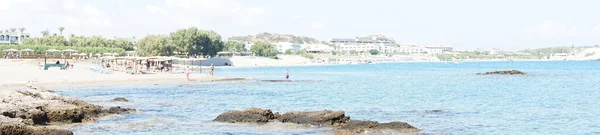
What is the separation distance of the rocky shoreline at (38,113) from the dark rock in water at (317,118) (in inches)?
246

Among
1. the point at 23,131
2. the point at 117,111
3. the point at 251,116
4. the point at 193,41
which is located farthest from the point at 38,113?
the point at 193,41

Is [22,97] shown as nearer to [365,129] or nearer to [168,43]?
[365,129]

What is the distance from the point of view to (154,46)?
13325 centimetres

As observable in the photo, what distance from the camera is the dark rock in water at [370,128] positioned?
21844mm

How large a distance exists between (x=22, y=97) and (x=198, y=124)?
17.9 feet

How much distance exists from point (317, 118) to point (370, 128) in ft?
6.39

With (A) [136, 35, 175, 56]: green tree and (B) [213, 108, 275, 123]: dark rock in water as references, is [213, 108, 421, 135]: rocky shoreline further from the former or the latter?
(A) [136, 35, 175, 56]: green tree

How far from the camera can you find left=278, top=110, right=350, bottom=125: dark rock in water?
75.8ft

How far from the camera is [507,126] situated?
83.5ft

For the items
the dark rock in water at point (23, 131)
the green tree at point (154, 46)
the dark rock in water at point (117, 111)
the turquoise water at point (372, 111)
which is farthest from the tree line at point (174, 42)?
the dark rock in water at point (23, 131)

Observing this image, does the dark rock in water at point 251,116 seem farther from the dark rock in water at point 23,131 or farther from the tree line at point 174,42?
the tree line at point 174,42

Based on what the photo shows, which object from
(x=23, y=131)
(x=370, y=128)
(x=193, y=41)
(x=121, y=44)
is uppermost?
(x=193, y=41)

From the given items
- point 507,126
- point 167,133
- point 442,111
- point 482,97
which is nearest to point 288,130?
point 167,133

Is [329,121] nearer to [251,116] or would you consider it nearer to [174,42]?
[251,116]
